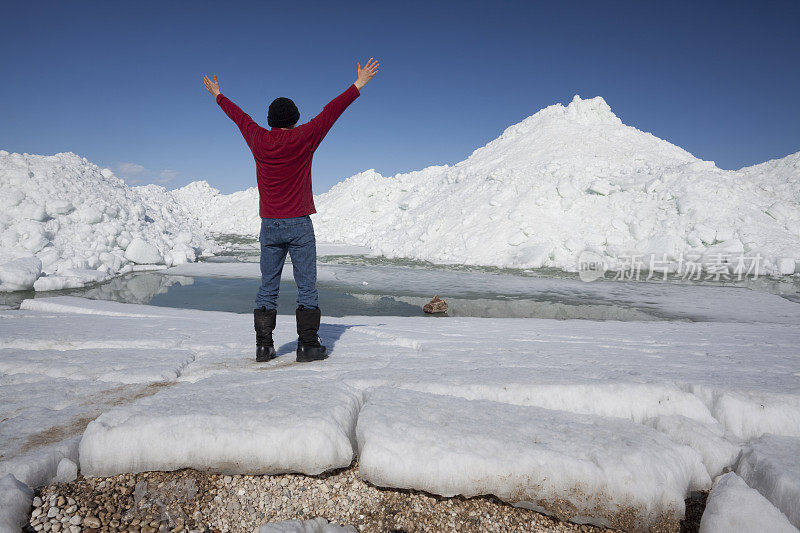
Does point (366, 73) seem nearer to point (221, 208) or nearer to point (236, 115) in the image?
point (236, 115)

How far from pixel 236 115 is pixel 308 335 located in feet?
5.22

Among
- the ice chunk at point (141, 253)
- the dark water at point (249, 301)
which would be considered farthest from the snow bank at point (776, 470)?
the ice chunk at point (141, 253)

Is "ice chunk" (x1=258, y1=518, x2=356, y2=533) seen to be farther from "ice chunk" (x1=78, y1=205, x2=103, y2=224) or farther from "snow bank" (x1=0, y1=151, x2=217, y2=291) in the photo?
"ice chunk" (x1=78, y1=205, x2=103, y2=224)

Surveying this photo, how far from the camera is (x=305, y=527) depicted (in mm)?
1380

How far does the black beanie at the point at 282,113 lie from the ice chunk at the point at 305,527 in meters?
2.22

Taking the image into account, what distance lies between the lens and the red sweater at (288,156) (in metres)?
2.58

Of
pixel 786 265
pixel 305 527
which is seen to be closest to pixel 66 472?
pixel 305 527

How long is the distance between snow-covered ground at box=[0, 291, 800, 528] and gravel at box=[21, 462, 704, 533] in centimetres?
Result: 5

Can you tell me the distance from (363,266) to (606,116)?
22221 millimetres

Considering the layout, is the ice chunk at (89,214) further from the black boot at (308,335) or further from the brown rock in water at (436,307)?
the black boot at (308,335)

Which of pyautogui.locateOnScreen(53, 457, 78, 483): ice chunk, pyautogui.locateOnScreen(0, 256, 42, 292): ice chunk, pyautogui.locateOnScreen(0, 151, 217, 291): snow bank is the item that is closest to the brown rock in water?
pyautogui.locateOnScreen(53, 457, 78, 483): ice chunk

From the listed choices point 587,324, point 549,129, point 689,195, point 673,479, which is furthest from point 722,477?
point 549,129

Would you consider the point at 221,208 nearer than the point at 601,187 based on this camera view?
No

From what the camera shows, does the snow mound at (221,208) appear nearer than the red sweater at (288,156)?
No
